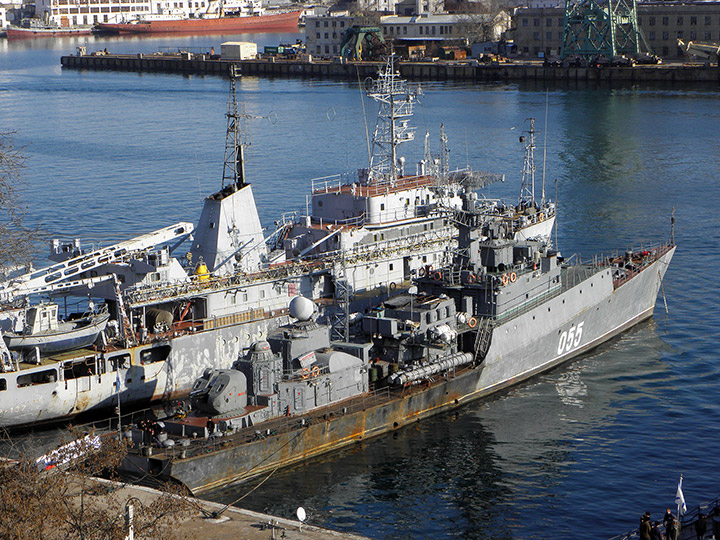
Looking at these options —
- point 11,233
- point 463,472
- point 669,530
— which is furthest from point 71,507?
point 463,472

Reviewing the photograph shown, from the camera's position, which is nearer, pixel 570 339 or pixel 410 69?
pixel 570 339

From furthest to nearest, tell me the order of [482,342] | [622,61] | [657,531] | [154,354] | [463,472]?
[622,61] < [154,354] < [482,342] < [463,472] < [657,531]

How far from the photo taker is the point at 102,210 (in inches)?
2621

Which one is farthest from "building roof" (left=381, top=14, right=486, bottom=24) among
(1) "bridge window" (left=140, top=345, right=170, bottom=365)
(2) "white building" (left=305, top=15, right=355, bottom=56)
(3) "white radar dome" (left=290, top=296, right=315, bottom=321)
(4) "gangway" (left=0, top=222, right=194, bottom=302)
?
(3) "white radar dome" (left=290, top=296, right=315, bottom=321)

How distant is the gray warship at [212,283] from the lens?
37531 millimetres

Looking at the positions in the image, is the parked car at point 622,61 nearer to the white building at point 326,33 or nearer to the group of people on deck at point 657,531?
the white building at point 326,33

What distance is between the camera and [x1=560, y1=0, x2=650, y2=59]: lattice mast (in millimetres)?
128750

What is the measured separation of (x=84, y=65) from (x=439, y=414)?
13668 centimetres

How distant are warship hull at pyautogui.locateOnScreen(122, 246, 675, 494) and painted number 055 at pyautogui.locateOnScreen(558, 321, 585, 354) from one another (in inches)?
2.1

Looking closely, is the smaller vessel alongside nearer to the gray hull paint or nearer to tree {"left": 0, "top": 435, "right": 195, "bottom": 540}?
the gray hull paint

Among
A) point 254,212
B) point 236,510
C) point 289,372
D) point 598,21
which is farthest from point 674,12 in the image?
point 236,510

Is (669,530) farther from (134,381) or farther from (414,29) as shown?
(414,29)

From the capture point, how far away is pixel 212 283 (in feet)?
137

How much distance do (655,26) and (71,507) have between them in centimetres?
12416
